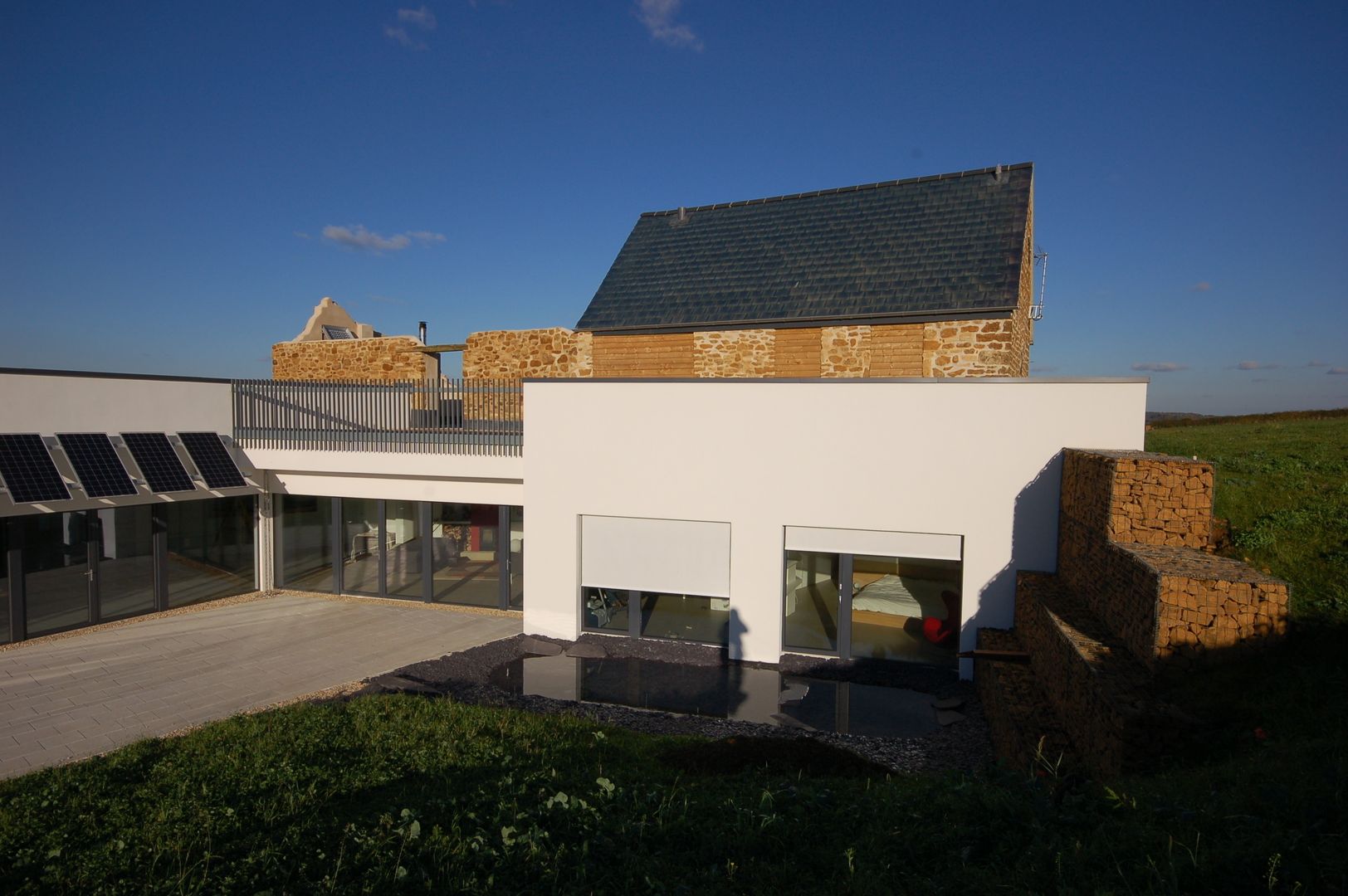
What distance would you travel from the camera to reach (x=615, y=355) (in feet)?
52.0

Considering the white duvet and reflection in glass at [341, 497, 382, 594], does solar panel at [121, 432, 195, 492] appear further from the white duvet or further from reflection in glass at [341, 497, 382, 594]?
the white duvet

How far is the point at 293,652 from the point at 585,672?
441cm

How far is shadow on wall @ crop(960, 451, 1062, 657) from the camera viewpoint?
9.50 meters

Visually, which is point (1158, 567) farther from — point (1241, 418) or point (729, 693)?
point (1241, 418)

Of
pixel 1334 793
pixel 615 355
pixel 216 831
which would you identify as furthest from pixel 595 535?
pixel 1334 793

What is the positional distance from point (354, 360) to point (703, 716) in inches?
637

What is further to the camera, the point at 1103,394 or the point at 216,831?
the point at 1103,394

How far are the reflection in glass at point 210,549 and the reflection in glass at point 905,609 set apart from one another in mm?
11609

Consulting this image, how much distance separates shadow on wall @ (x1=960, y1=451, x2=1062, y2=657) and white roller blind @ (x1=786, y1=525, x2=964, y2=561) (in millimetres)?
674

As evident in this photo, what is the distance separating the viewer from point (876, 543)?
10281 mm

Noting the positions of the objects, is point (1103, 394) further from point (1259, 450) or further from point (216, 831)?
point (216, 831)

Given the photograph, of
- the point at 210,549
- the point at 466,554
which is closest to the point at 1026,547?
the point at 466,554

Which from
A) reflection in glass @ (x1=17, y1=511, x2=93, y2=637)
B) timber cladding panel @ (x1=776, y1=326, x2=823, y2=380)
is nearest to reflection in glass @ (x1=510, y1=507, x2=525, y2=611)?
timber cladding panel @ (x1=776, y1=326, x2=823, y2=380)

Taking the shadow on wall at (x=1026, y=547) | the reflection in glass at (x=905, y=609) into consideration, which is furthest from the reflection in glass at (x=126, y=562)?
the shadow on wall at (x=1026, y=547)
